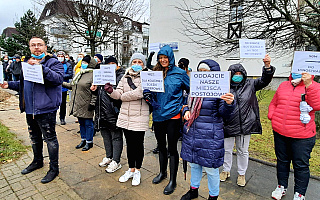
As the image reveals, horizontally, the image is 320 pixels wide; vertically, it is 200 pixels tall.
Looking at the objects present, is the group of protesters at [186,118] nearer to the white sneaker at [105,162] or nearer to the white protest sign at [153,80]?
the white protest sign at [153,80]

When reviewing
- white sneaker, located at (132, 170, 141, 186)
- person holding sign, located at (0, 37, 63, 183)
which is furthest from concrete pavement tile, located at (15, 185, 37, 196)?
white sneaker, located at (132, 170, 141, 186)

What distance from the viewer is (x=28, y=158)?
413 cm

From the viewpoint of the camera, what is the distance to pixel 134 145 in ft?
10.7

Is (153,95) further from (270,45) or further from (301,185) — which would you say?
(270,45)

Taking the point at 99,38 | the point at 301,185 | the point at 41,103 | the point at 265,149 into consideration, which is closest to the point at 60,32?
the point at 99,38

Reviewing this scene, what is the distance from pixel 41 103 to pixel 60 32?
40.2ft

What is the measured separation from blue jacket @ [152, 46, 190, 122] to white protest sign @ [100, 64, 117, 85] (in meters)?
0.81

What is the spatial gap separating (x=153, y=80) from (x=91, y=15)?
1009 centimetres

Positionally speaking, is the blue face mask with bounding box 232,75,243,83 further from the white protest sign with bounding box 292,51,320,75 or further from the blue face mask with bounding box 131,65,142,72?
the blue face mask with bounding box 131,65,142,72

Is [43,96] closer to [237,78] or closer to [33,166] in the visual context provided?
[33,166]

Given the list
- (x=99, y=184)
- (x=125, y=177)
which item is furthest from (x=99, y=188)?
(x=125, y=177)

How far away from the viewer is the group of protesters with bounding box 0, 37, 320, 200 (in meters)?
2.53

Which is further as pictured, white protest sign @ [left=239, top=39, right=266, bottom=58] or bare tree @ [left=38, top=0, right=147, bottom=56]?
bare tree @ [left=38, top=0, right=147, bottom=56]

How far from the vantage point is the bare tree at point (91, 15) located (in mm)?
11086
